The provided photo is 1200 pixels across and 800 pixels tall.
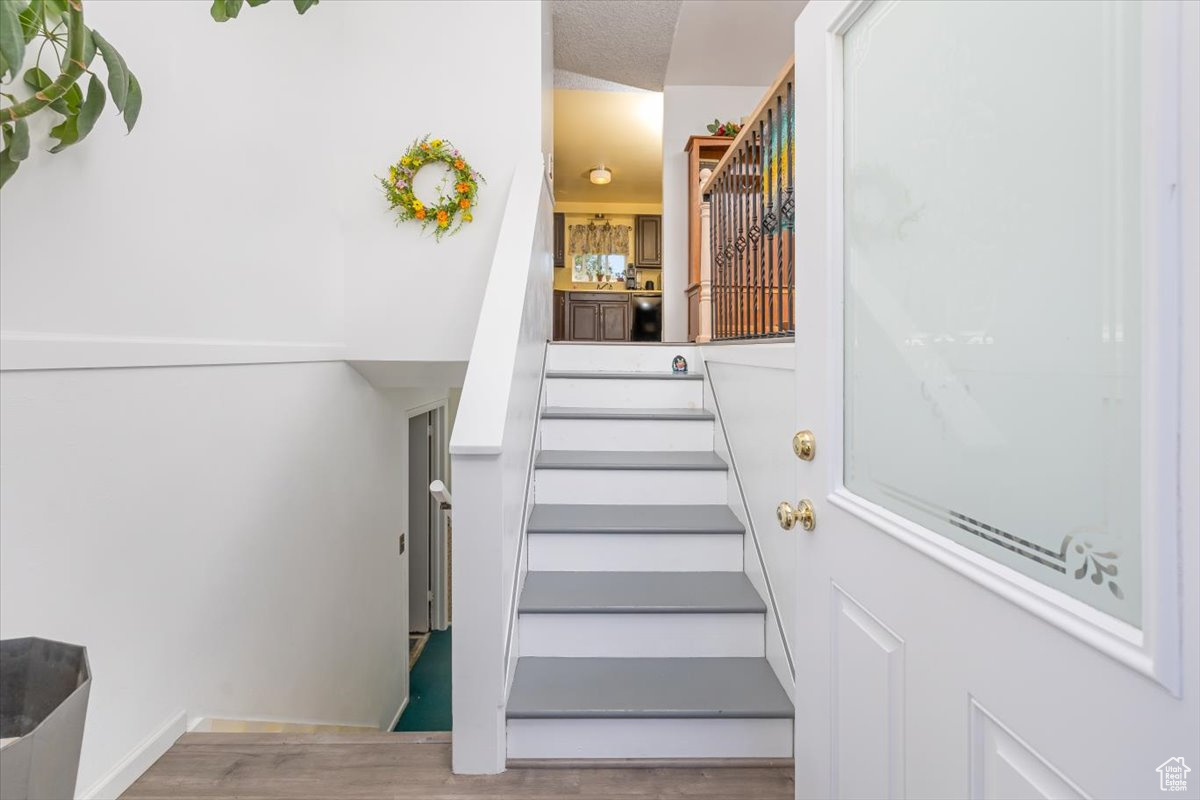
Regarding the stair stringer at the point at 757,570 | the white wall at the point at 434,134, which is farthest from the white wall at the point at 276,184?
the stair stringer at the point at 757,570

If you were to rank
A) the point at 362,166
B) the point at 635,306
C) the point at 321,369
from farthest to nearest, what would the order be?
1. the point at 635,306
2. the point at 362,166
3. the point at 321,369

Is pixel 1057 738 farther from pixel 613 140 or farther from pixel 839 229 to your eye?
pixel 613 140

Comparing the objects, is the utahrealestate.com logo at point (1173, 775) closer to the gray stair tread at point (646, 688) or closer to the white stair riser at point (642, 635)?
the gray stair tread at point (646, 688)

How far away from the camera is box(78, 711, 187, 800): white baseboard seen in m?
1.30

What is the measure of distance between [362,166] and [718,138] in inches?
104

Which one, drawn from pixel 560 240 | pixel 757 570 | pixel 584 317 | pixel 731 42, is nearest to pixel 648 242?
pixel 560 240

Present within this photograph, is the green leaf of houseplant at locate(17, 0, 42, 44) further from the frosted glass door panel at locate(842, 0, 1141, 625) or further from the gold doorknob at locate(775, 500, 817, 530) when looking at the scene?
the gold doorknob at locate(775, 500, 817, 530)

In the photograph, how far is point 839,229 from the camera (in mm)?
994

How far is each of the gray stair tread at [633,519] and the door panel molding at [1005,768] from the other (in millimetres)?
1387

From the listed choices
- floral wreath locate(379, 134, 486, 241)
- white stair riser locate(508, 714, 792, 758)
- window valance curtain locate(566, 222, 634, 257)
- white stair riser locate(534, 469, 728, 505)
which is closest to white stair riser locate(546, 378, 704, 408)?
white stair riser locate(534, 469, 728, 505)

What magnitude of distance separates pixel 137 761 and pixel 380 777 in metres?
0.57

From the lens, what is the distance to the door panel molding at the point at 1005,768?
1.86ft

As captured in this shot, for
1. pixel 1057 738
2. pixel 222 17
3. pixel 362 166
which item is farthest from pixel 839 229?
pixel 362 166

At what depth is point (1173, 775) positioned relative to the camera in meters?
0.43
